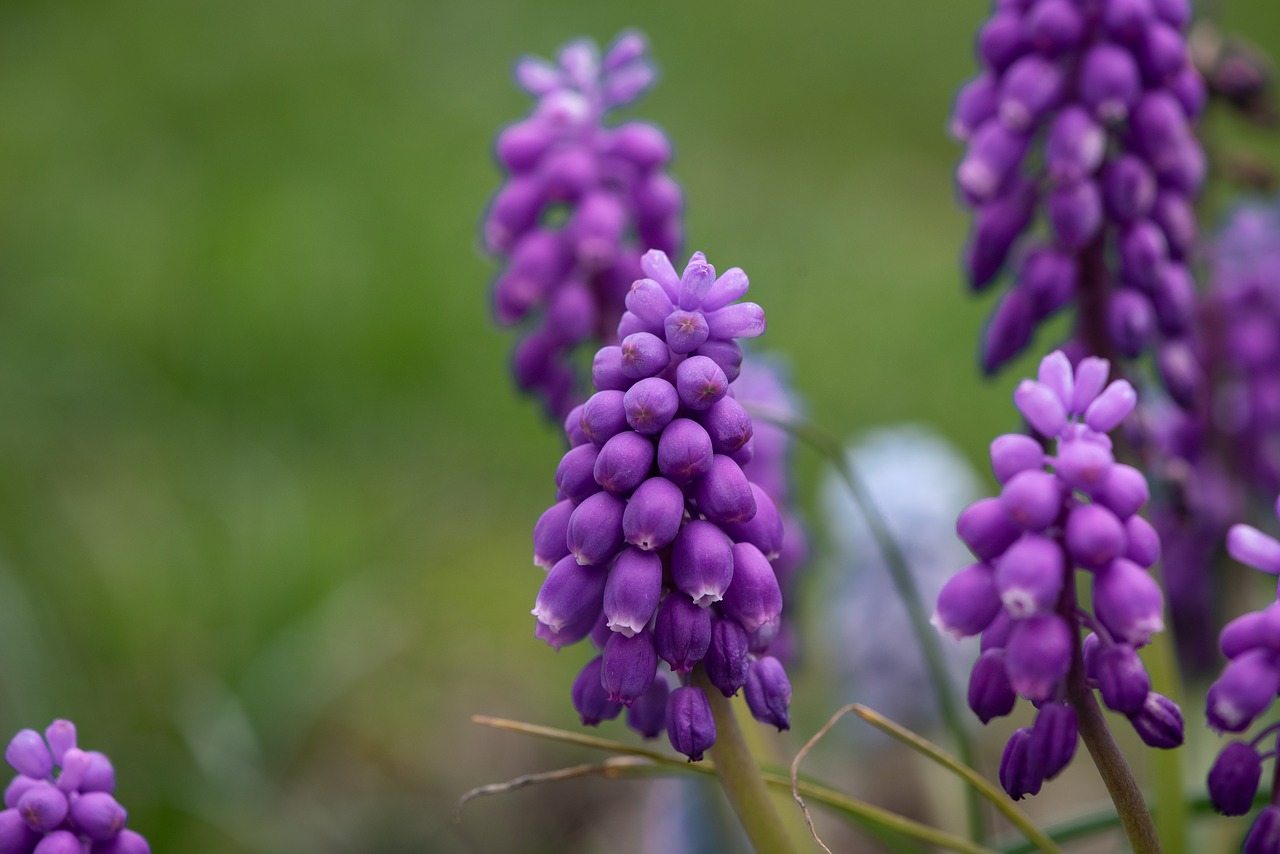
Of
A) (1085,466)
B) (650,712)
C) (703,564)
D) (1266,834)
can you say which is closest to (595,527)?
(703,564)

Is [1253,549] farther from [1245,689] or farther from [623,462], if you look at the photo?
[623,462]

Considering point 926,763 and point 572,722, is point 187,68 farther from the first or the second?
point 926,763

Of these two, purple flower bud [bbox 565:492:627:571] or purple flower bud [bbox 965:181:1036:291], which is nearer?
purple flower bud [bbox 565:492:627:571]

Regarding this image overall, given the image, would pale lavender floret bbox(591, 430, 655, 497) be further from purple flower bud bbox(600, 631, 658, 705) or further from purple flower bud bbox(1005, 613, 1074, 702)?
purple flower bud bbox(1005, 613, 1074, 702)

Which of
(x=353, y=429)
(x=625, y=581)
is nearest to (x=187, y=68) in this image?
(x=353, y=429)

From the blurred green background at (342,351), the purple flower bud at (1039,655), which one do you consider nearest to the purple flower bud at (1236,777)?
the purple flower bud at (1039,655)

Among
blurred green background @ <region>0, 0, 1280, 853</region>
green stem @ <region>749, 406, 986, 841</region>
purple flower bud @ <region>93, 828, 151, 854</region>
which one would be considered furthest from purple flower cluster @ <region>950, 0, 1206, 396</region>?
purple flower bud @ <region>93, 828, 151, 854</region>

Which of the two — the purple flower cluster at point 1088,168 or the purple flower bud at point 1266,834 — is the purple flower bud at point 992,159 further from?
the purple flower bud at point 1266,834
